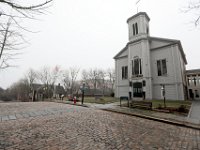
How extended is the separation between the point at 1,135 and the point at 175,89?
22.2 metres

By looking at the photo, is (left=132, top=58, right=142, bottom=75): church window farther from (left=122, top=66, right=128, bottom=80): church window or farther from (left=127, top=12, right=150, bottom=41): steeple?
(left=127, top=12, right=150, bottom=41): steeple

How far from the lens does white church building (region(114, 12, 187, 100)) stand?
20.0 metres


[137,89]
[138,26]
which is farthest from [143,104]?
[138,26]

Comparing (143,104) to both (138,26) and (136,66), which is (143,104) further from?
(138,26)

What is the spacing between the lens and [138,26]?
79.1 feet

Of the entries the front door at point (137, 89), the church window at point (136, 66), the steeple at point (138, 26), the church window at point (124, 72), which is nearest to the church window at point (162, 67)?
the church window at point (136, 66)

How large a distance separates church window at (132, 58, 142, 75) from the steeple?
481 centimetres

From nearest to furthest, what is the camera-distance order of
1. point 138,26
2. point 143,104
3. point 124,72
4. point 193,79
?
point 143,104 → point 138,26 → point 124,72 → point 193,79

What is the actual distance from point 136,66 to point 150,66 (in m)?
2.60

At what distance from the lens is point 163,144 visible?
3959 millimetres

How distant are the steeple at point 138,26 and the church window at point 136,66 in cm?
481

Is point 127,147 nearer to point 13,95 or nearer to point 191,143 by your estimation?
point 191,143

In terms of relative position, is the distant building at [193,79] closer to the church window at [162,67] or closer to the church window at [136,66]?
the church window at [162,67]

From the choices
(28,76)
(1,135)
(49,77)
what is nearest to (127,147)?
(1,135)
